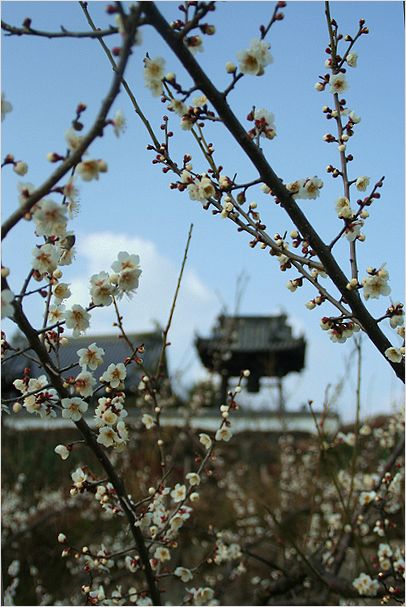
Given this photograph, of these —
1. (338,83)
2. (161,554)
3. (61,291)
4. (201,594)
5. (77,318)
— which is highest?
(338,83)

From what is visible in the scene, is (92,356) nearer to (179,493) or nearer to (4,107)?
(4,107)

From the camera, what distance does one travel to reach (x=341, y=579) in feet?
8.83

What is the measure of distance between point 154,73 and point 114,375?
31.4 inches

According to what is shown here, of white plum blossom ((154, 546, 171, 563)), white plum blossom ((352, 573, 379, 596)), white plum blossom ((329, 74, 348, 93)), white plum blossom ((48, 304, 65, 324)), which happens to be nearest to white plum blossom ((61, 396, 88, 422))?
white plum blossom ((48, 304, 65, 324))

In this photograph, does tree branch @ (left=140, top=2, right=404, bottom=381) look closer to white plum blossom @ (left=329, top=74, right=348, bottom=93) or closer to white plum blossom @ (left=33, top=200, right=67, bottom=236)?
white plum blossom @ (left=33, top=200, right=67, bottom=236)

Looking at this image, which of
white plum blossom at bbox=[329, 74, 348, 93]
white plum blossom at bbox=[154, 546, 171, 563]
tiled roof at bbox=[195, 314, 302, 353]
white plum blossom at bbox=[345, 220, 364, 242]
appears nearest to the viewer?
white plum blossom at bbox=[345, 220, 364, 242]

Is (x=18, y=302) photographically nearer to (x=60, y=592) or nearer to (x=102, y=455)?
(x=102, y=455)

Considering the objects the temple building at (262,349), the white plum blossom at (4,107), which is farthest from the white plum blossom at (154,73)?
the temple building at (262,349)

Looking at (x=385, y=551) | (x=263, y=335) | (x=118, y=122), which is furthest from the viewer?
(x=263, y=335)

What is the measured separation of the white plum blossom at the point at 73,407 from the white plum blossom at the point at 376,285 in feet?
2.62

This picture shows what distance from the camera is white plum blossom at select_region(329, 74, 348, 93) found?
179cm

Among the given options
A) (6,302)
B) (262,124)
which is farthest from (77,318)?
(262,124)

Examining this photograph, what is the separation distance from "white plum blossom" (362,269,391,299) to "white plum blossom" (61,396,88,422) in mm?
800

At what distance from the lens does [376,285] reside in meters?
1.62
